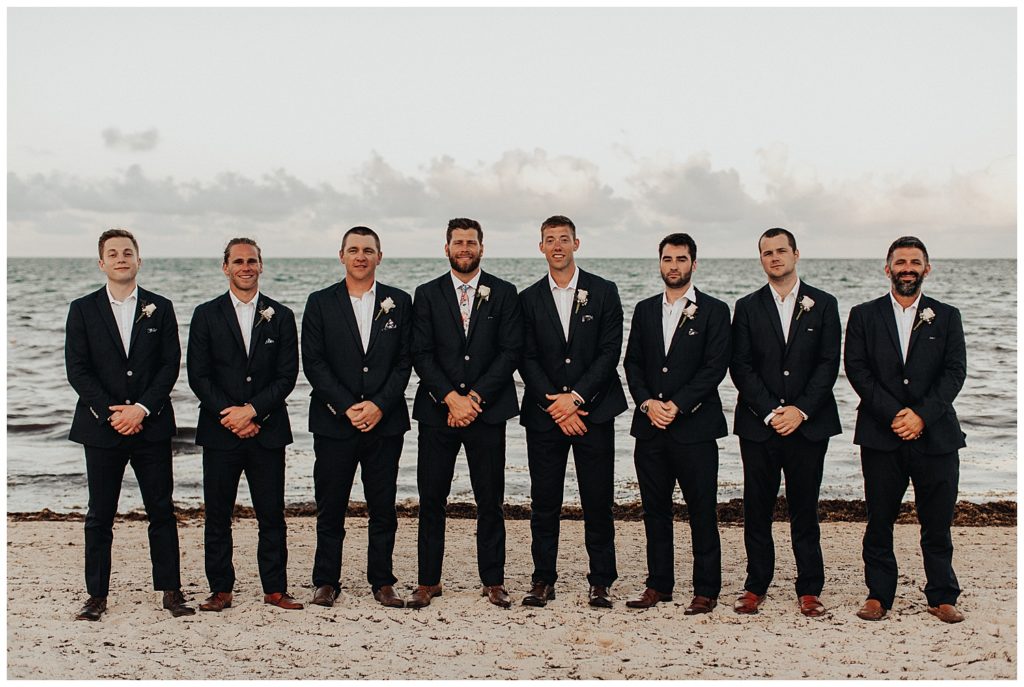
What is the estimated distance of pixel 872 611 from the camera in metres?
6.21

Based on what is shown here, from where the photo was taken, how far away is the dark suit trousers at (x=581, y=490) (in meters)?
6.47

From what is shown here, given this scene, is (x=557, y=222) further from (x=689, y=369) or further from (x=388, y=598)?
(x=388, y=598)

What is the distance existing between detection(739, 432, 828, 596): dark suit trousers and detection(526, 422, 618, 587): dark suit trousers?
0.92 m

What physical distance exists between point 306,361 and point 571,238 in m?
1.99

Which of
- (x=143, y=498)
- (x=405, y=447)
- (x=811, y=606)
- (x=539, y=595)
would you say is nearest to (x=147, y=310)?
(x=143, y=498)

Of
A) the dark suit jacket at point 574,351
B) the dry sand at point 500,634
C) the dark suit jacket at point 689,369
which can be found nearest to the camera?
the dry sand at point 500,634

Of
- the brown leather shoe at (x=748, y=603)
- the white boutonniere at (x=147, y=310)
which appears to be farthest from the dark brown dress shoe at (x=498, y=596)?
the white boutonniere at (x=147, y=310)

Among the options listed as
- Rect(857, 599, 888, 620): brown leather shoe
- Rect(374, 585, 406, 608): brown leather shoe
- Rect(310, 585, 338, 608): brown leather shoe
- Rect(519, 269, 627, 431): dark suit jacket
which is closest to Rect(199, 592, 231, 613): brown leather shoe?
Rect(310, 585, 338, 608): brown leather shoe

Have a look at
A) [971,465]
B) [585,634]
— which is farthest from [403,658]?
[971,465]

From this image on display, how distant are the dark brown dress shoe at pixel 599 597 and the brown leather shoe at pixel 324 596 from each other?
177 centimetres

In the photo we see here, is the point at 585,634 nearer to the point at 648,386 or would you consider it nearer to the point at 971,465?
the point at 648,386

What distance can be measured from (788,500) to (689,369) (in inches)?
43.2

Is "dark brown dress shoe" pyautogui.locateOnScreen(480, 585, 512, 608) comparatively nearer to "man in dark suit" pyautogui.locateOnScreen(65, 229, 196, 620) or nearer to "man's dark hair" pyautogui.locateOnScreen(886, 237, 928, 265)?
"man in dark suit" pyautogui.locateOnScreen(65, 229, 196, 620)

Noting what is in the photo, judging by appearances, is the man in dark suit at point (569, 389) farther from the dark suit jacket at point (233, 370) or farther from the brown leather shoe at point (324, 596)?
the dark suit jacket at point (233, 370)
